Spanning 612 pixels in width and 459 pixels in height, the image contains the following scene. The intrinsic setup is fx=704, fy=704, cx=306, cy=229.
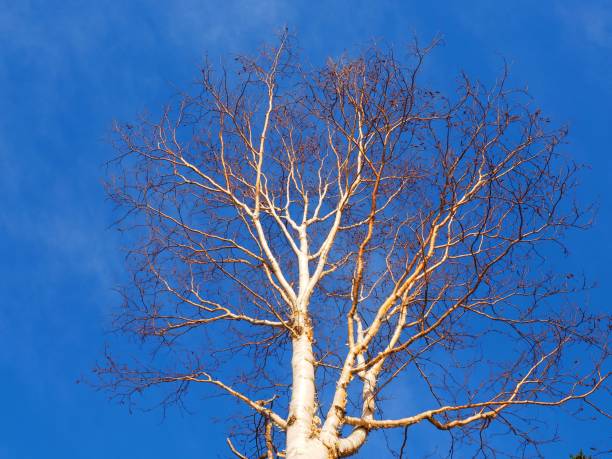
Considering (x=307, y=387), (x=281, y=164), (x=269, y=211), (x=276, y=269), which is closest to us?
(x=307, y=387)

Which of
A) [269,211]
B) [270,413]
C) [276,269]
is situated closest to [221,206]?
[269,211]

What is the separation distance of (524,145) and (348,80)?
5.82ft

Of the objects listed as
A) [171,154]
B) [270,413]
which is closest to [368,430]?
[270,413]

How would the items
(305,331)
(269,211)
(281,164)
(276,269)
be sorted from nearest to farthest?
(305,331)
(276,269)
(269,211)
(281,164)

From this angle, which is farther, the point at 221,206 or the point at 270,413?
the point at 221,206

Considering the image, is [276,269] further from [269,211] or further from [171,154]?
[171,154]

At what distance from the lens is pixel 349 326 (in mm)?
5516

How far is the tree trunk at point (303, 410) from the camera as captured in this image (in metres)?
4.83

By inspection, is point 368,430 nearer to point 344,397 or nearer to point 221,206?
point 344,397

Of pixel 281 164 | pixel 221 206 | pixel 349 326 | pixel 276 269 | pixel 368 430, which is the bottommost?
pixel 368 430

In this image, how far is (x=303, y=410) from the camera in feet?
16.8

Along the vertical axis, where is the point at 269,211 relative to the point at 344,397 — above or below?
above

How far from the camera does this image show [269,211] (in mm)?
7531

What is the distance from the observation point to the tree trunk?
4832mm
